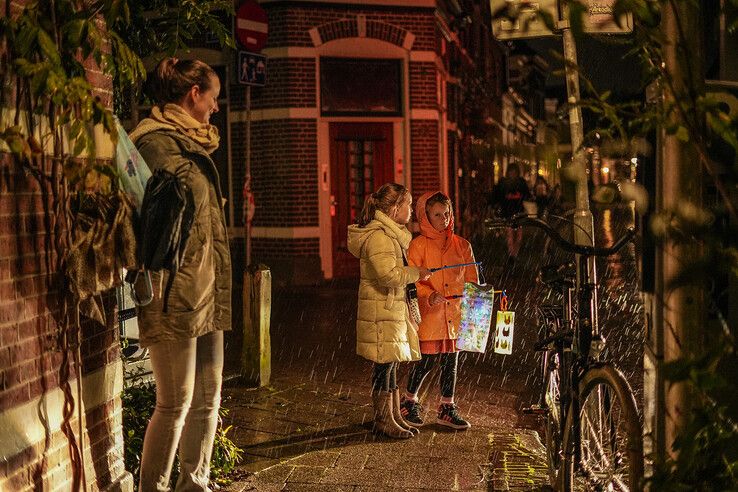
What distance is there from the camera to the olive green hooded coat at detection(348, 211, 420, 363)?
20.8 feet

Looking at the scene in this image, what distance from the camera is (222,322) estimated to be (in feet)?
14.6

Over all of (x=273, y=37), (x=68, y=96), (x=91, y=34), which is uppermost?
(x=273, y=37)

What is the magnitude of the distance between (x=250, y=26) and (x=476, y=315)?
7585mm

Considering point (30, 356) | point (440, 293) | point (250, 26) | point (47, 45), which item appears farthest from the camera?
point (250, 26)

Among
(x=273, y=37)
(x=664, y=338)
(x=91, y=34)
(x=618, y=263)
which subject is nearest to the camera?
(x=664, y=338)

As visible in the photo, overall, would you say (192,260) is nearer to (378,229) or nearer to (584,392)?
(584,392)

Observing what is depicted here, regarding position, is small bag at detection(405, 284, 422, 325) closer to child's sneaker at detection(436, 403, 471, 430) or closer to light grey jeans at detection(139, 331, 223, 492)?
child's sneaker at detection(436, 403, 471, 430)

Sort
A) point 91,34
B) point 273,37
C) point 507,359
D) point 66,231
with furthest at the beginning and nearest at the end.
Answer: point 273,37 < point 507,359 < point 66,231 < point 91,34

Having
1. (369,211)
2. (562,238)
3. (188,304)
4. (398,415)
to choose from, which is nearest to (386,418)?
(398,415)

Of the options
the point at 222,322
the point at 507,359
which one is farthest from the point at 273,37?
the point at 222,322

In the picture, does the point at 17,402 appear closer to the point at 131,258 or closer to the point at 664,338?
the point at 131,258

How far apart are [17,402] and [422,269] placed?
3.30 metres

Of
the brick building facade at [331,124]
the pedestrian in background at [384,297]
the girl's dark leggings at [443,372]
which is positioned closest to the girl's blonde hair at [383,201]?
the pedestrian in background at [384,297]

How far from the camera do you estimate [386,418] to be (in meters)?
6.45
